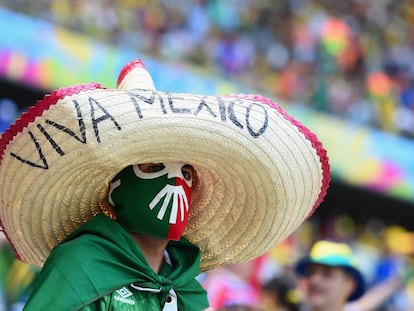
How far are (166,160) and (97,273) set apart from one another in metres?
0.36

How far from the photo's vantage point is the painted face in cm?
276

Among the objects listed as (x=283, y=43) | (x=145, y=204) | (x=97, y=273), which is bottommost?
(x=283, y=43)

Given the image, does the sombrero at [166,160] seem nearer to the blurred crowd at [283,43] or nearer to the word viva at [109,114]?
the word viva at [109,114]

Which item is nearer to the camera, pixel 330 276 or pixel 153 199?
pixel 153 199

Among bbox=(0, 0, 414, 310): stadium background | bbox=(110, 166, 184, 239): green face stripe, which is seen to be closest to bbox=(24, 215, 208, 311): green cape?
bbox=(110, 166, 184, 239): green face stripe

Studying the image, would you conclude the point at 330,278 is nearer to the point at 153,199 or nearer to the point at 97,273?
the point at 153,199

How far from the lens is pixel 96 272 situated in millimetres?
2629

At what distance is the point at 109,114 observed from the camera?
2643 millimetres

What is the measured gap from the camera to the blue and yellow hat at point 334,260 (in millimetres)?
4363

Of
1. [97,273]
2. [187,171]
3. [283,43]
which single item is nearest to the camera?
[97,273]

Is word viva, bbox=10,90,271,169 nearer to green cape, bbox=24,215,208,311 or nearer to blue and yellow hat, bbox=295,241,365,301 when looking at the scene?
green cape, bbox=24,215,208,311

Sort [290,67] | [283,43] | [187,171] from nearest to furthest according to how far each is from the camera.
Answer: [187,171] < [290,67] < [283,43]

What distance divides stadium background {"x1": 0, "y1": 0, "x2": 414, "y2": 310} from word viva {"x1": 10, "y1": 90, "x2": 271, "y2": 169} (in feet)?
19.6

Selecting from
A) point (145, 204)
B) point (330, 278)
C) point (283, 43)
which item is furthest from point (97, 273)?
point (283, 43)
